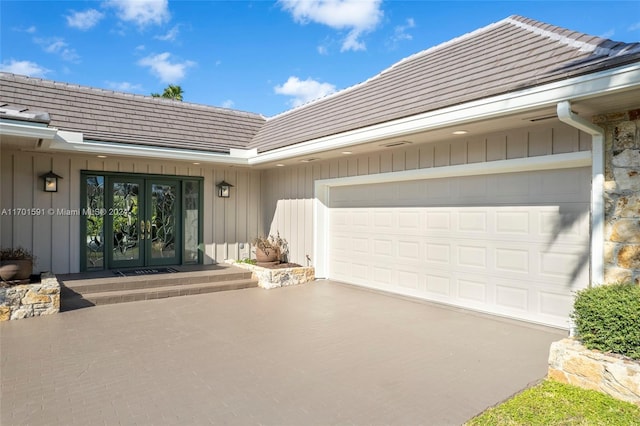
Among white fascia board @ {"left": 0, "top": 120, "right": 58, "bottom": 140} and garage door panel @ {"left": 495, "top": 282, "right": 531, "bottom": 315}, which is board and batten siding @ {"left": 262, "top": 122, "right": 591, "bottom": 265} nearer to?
garage door panel @ {"left": 495, "top": 282, "right": 531, "bottom": 315}

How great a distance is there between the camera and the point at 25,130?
6008 mm

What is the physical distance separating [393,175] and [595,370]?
15.3 feet

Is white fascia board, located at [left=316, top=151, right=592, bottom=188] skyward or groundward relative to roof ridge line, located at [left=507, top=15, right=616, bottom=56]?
groundward

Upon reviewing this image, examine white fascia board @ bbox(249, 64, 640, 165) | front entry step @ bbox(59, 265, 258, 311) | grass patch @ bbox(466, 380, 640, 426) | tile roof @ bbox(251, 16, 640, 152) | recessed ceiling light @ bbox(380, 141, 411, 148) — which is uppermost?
tile roof @ bbox(251, 16, 640, 152)

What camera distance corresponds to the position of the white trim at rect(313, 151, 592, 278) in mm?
5246

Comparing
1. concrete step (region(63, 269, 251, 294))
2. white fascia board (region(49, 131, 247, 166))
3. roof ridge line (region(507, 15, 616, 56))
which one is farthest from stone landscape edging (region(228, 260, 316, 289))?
roof ridge line (region(507, 15, 616, 56))

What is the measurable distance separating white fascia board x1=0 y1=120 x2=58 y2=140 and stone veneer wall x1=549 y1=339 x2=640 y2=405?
23.8 ft

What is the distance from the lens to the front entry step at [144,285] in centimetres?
690

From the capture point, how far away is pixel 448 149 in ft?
21.7

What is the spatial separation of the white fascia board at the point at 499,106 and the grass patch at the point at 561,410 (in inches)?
110

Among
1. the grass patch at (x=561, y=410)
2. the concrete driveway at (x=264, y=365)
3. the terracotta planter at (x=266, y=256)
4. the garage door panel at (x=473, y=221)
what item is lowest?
the concrete driveway at (x=264, y=365)

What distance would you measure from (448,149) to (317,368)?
4189mm

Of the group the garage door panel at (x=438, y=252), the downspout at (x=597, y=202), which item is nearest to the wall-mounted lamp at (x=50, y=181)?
the garage door panel at (x=438, y=252)

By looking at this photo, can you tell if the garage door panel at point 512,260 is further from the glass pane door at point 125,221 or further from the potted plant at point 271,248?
the glass pane door at point 125,221
